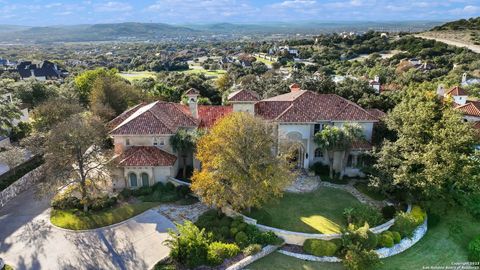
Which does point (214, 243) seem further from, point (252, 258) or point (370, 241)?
point (370, 241)

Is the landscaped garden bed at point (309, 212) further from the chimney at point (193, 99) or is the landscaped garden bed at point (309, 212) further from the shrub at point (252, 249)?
the chimney at point (193, 99)

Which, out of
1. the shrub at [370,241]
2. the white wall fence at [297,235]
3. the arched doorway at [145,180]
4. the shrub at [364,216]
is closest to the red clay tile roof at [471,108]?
the shrub at [364,216]

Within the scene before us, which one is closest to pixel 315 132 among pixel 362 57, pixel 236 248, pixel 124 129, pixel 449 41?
pixel 236 248

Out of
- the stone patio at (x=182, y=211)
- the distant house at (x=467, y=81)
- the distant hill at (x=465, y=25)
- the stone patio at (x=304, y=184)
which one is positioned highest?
the distant hill at (x=465, y=25)

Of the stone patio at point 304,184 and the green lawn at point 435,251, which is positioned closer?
the green lawn at point 435,251

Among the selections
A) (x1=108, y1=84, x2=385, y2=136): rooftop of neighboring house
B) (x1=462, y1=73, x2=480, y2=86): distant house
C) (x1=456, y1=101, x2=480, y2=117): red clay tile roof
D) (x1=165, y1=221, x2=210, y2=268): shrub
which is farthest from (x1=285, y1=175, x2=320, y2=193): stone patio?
(x1=462, y1=73, x2=480, y2=86): distant house

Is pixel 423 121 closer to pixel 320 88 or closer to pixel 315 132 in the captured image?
pixel 315 132

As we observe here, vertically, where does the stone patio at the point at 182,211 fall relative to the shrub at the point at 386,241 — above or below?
above
